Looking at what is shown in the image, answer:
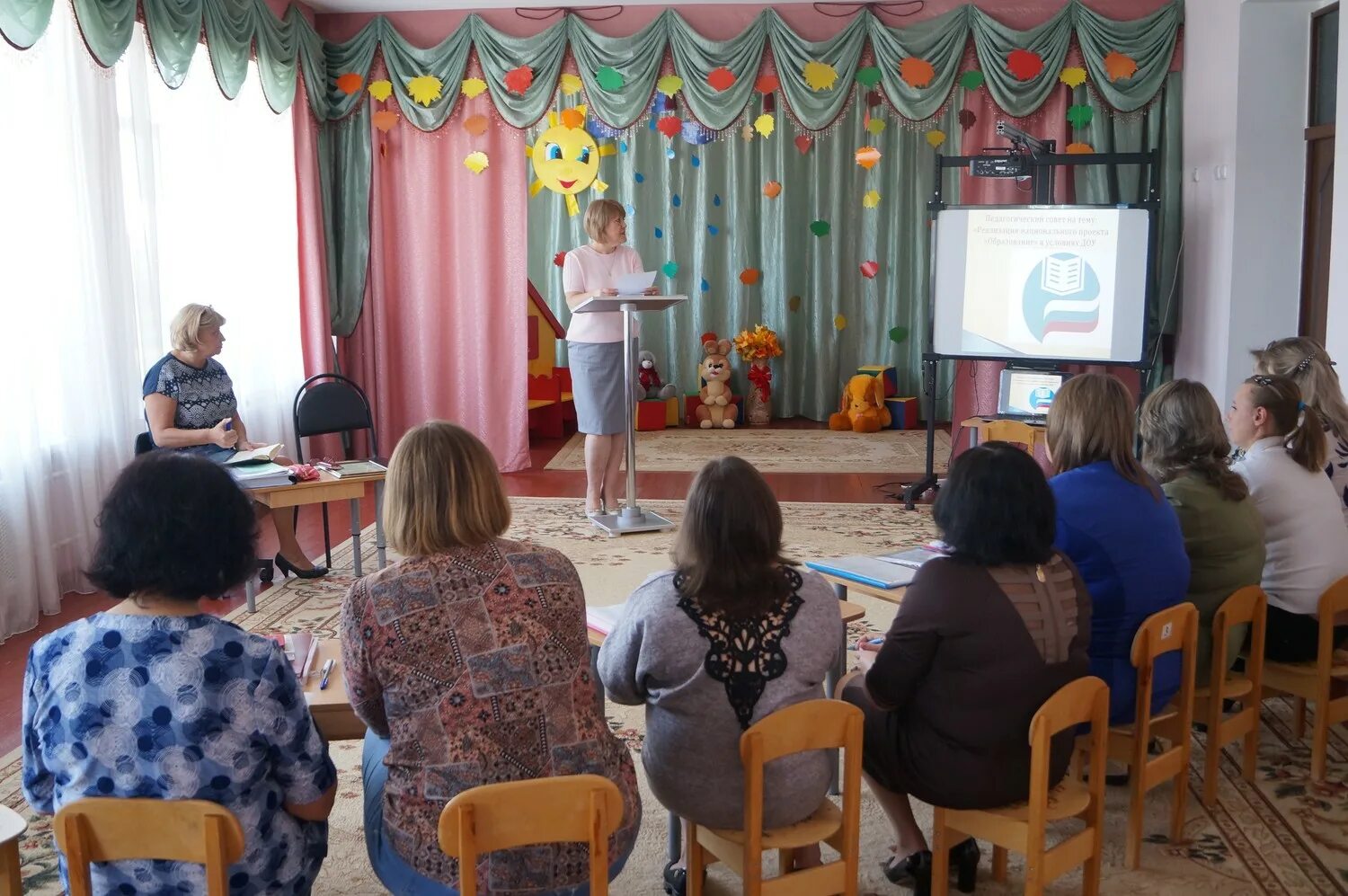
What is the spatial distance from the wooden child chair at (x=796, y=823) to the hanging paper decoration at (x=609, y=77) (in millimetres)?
5412

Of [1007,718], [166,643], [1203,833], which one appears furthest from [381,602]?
[1203,833]

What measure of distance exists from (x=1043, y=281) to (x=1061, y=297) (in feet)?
0.38

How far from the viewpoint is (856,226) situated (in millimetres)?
8992

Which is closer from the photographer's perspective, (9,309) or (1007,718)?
(1007,718)

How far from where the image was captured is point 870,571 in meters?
2.83

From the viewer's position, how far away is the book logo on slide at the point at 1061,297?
19.3 ft

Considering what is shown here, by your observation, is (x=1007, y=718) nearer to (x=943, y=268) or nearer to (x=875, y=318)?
(x=943, y=268)

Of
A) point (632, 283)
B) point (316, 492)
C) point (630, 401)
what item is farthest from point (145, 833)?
point (630, 401)

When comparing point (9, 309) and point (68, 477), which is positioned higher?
point (9, 309)

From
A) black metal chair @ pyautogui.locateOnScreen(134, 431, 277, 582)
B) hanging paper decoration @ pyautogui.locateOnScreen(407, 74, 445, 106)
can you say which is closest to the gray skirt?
black metal chair @ pyautogui.locateOnScreen(134, 431, 277, 582)

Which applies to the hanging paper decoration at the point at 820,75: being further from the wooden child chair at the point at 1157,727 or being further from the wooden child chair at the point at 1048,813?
the wooden child chair at the point at 1048,813

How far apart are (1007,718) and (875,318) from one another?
23.6 ft

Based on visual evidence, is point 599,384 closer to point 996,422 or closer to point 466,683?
point 996,422

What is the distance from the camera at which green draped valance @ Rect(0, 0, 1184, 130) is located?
654 cm
